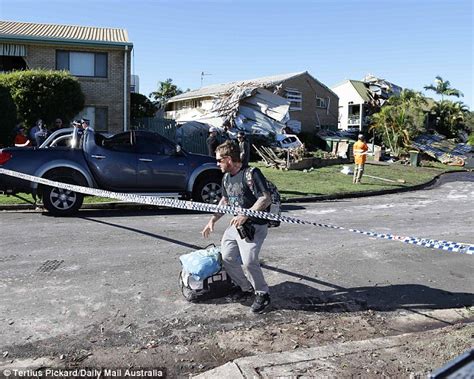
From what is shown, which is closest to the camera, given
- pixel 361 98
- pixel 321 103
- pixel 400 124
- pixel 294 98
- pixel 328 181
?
pixel 328 181

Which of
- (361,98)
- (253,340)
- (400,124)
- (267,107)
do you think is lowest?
(253,340)

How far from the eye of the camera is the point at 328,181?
55.6 ft

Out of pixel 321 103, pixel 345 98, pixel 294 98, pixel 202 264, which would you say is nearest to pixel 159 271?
pixel 202 264

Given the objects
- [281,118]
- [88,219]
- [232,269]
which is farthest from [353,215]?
[281,118]

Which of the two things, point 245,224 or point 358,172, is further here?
point 358,172

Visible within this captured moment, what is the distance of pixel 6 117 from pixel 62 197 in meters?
11.0

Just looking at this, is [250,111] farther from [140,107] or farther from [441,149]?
[441,149]

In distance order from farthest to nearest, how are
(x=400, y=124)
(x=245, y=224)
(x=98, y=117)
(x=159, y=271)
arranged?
(x=400, y=124)
(x=98, y=117)
(x=159, y=271)
(x=245, y=224)

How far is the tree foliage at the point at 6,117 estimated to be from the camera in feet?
60.4

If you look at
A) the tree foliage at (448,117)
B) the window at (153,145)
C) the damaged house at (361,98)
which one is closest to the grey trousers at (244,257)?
the window at (153,145)

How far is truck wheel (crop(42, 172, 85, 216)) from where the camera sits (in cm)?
933

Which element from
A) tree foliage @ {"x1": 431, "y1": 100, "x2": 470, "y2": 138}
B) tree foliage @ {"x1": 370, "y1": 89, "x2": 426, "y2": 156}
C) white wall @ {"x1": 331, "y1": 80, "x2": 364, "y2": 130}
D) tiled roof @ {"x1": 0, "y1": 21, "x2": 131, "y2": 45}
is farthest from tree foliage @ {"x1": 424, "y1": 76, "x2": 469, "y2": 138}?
tiled roof @ {"x1": 0, "y1": 21, "x2": 131, "y2": 45}

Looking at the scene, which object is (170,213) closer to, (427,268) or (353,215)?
(353,215)

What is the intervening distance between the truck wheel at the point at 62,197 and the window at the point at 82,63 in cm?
1516
